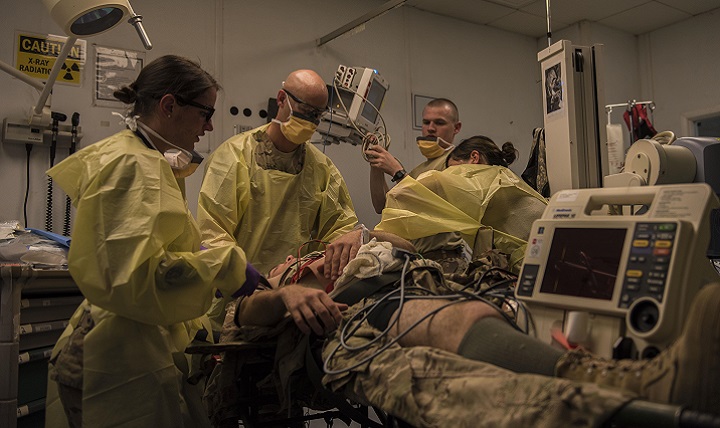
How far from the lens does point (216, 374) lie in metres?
1.79

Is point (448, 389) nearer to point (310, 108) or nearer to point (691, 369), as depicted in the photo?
point (691, 369)

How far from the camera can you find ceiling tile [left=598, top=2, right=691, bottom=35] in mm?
4938

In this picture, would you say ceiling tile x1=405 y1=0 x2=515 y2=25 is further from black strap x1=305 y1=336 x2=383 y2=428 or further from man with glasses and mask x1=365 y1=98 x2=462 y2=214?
black strap x1=305 y1=336 x2=383 y2=428

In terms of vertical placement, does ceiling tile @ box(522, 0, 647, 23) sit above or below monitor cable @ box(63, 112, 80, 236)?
above

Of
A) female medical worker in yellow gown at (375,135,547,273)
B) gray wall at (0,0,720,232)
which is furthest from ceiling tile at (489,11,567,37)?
female medical worker in yellow gown at (375,135,547,273)

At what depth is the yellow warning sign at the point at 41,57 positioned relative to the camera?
3.16 m

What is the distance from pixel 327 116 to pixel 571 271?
2251 millimetres

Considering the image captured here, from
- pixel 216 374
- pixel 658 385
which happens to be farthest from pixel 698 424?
pixel 216 374

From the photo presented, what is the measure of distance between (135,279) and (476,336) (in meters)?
0.82

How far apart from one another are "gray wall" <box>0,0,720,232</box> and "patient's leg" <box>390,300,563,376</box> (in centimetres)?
249

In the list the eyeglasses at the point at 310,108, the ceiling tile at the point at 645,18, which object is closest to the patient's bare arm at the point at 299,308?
the eyeglasses at the point at 310,108

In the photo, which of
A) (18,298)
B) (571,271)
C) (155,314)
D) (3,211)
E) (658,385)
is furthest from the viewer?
(3,211)

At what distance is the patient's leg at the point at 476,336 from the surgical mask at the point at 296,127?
4.68ft

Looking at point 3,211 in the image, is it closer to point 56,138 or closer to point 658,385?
point 56,138
